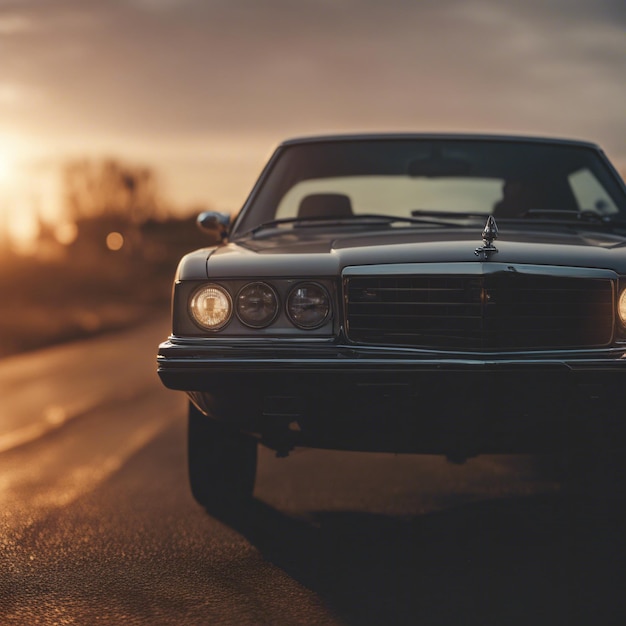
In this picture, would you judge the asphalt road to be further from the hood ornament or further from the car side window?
the car side window

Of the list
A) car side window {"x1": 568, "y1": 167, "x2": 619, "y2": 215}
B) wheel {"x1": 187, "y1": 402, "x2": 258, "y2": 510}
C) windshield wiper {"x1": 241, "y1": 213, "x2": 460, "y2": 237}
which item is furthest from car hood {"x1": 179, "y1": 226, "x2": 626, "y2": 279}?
car side window {"x1": 568, "y1": 167, "x2": 619, "y2": 215}

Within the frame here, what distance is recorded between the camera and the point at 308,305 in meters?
4.00

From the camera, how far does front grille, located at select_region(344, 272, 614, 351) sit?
3855 millimetres

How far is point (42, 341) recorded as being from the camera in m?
17.7

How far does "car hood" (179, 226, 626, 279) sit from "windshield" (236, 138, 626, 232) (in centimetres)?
105

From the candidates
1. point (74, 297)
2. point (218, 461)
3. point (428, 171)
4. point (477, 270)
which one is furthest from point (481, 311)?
point (74, 297)

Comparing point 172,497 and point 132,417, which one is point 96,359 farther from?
point 172,497

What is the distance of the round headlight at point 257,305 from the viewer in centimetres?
403

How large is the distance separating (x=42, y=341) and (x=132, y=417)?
33.1ft

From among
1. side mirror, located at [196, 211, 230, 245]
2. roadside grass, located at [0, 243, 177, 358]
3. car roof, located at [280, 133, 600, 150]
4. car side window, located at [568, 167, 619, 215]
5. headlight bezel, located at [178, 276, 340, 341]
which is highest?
car roof, located at [280, 133, 600, 150]

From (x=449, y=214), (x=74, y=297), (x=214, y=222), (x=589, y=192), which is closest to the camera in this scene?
(x=449, y=214)

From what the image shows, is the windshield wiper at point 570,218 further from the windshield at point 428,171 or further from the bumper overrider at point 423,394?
the bumper overrider at point 423,394

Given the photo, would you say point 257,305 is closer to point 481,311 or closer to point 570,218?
point 481,311

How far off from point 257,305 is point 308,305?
205mm
